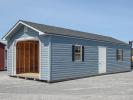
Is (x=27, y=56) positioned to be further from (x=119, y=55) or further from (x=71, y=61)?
(x=119, y=55)

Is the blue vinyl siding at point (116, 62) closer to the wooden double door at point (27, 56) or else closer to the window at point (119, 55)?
the window at point (119, 55)

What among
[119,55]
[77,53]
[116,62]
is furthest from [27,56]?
[119,55]

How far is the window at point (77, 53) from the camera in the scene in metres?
20.8

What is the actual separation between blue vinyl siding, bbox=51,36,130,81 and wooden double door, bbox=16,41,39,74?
14.1 ft

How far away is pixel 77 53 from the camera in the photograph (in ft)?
69.9

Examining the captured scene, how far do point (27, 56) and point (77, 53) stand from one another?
4.92m

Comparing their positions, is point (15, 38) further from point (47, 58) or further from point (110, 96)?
point (110, 96)

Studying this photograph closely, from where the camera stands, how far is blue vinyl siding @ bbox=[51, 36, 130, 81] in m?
19.1

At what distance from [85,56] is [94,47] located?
5.68 feet

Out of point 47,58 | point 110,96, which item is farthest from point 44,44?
point 110,96

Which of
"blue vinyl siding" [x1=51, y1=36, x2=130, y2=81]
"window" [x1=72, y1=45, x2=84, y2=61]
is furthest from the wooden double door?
"blue vinyl siding" [x1=51, y1=36, x2=130, y2=81]

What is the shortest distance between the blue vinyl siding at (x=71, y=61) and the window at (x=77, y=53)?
24 centimetres

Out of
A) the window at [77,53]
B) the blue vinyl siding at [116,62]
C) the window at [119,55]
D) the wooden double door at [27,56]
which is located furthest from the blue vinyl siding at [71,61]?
the wooden double door at [27,56]

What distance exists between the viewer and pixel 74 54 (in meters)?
20.8
